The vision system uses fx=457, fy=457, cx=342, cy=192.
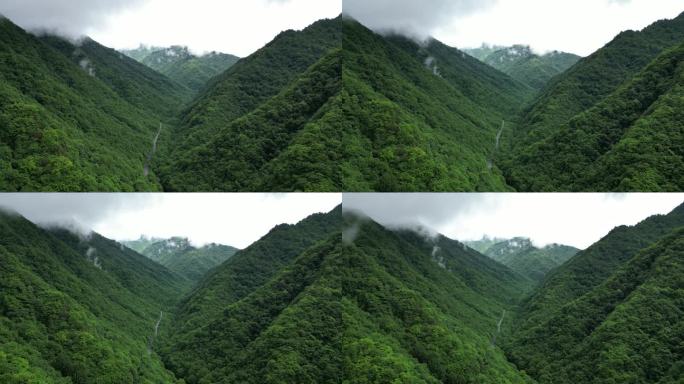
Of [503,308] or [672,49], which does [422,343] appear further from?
[672,49]

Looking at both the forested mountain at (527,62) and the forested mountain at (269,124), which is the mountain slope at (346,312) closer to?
the forested mountain at (269,124)

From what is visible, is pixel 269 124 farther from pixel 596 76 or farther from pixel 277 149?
pixel 596 76

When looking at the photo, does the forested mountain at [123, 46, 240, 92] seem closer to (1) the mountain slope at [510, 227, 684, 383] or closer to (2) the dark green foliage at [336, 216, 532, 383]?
(2) the dark green foliage at [336, 216, 532, 383]

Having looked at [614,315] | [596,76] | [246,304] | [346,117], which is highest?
[596,76]

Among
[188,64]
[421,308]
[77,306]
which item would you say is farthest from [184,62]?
[421,308]

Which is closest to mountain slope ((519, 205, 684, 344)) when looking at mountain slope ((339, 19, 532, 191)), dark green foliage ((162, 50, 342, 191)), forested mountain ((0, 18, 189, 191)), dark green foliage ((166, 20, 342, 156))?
mountain slope ((339, 19, 532, 191))

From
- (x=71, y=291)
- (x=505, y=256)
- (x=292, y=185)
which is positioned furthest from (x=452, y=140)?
(x=71, y=291)

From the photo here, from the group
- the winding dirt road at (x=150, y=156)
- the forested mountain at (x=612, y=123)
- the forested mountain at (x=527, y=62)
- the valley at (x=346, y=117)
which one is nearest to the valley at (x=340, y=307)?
the forested mountain at (x=612, y=123)
